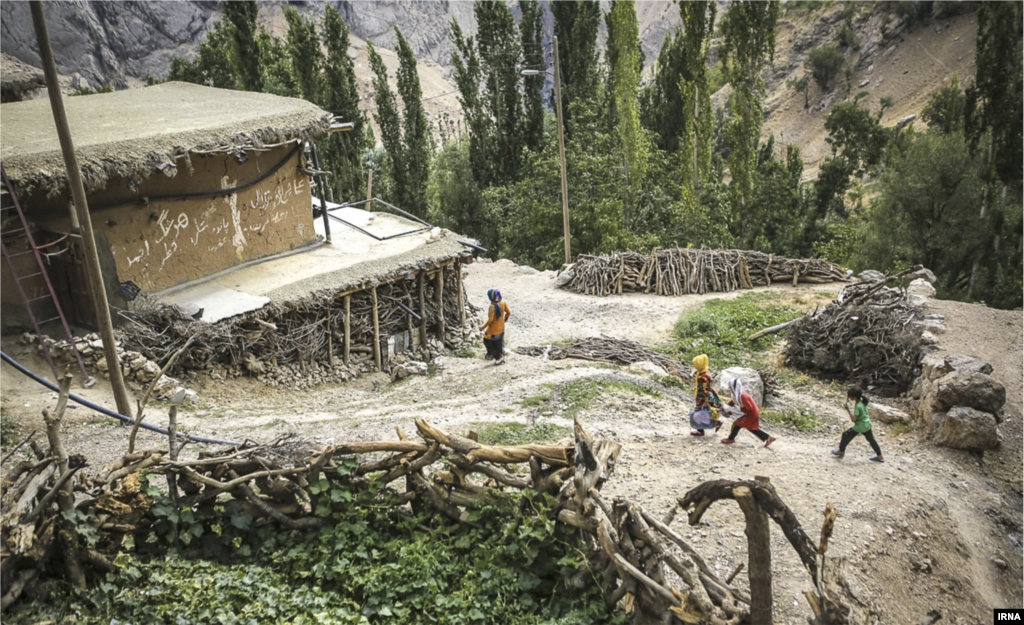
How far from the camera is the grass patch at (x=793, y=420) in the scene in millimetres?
10125

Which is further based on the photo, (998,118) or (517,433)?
(998,118)

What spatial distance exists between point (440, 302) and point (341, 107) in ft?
44.9

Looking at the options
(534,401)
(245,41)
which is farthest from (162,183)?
(245,41)

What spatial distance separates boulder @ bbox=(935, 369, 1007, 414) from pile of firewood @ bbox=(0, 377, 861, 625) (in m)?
5.65

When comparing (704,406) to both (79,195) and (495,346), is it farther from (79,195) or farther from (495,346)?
(79,195)

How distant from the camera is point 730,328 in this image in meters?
Answer: 15.2

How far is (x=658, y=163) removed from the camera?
88.1 ft

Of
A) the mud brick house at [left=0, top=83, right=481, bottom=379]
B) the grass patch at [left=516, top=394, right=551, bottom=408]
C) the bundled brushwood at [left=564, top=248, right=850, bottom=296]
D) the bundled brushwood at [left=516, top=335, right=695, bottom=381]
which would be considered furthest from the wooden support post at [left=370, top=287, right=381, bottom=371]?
the bundled brushwood at [left=564, top=248, right=850, bottom=296]

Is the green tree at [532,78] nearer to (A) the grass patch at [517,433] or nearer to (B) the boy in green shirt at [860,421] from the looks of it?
(A) the grass patch at [517,433]

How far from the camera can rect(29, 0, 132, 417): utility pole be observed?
7172 mm

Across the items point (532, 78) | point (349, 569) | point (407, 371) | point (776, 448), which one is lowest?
point (407, 371)

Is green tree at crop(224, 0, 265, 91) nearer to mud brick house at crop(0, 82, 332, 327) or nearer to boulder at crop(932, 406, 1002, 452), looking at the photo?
mud brick house at crop(0, 82, 332, 327)

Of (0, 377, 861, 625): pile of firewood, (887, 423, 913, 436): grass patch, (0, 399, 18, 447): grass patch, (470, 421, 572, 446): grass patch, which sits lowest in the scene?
(887, 423, 913, 436): grass patch

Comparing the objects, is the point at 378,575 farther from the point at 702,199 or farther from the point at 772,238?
the point at 772,238
